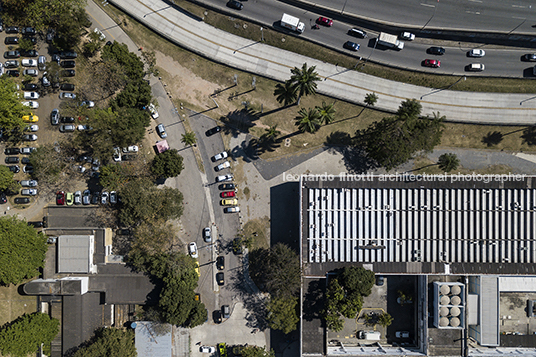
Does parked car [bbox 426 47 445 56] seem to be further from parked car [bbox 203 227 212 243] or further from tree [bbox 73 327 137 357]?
tree [bbox 73 327 137 357]

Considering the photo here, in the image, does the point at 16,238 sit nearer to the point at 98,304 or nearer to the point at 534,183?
the point at 98,304

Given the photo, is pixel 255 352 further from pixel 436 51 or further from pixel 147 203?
pixel 436 51

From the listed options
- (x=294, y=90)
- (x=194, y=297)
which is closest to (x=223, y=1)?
(x=294, y=90)

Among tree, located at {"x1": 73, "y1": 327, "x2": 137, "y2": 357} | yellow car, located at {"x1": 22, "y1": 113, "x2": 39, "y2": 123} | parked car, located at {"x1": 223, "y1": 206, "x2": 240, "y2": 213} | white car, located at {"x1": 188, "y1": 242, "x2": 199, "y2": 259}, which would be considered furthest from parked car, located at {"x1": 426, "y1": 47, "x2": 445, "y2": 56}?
tree, located at {"x1": 73, "y1": 327, "x2": 137, "y2": 357}

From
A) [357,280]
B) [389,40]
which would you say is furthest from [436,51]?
[357,280]

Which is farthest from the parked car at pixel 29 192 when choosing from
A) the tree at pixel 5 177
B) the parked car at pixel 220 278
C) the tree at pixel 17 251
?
the parked car at pixel 220 278

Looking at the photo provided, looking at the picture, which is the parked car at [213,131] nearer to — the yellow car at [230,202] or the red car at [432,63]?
the yellow car at [230,202]
